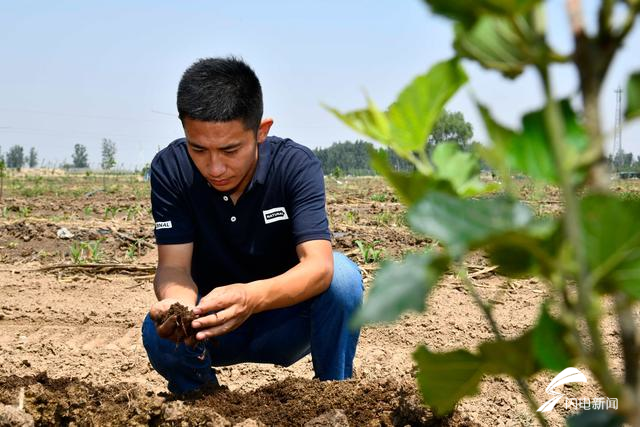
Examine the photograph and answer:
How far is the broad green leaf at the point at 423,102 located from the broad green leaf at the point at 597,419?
0.24 meters

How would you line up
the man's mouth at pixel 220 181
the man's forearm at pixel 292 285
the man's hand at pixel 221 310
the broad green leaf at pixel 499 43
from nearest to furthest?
the broad green leaf at pixel 499 43, the man's hand at pixel 221 310, the man's forearm at pixel 292 285, the man's mouth at pixel 220 181

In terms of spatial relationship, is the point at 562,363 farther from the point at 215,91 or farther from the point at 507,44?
the point at 215,91

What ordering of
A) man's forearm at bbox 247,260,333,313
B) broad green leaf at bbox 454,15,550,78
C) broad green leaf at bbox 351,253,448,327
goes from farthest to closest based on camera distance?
man's forearm at bbox 247,260,333,313
broad green leaf at bbox 454,15,550,78
broad green leaf at bbox 351,253,448,327

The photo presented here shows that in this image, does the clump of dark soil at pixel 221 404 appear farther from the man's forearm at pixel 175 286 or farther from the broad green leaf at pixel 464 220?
the broad green leaf at pixel 464 220

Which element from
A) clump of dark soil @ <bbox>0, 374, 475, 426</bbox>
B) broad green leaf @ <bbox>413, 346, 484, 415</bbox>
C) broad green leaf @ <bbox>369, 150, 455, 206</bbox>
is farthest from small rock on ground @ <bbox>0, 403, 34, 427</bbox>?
broad green leaf @ <bbox>369, 150, 455, 206</bbox>

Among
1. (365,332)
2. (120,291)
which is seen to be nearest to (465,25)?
(365,332)

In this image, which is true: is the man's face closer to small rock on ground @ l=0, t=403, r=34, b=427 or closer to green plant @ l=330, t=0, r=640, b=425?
small rock on ground @ l=0, t=403, r=34, b=427

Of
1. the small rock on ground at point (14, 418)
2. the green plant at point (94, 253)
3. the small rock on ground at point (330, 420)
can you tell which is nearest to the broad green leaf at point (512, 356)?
the small rock on ground at point (330, 420)

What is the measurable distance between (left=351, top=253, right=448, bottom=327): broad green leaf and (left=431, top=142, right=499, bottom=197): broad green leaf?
0.20m

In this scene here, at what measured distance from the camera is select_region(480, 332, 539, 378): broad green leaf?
22.5 inches

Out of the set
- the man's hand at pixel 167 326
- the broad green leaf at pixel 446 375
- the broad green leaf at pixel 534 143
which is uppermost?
the broad green leaf at pixel 534 143

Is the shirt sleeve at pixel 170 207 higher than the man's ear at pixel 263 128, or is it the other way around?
the man's ear at pixel 263 128

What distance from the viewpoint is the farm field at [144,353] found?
2121 millimetres

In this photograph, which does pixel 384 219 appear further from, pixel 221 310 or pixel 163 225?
pixel 221 310
